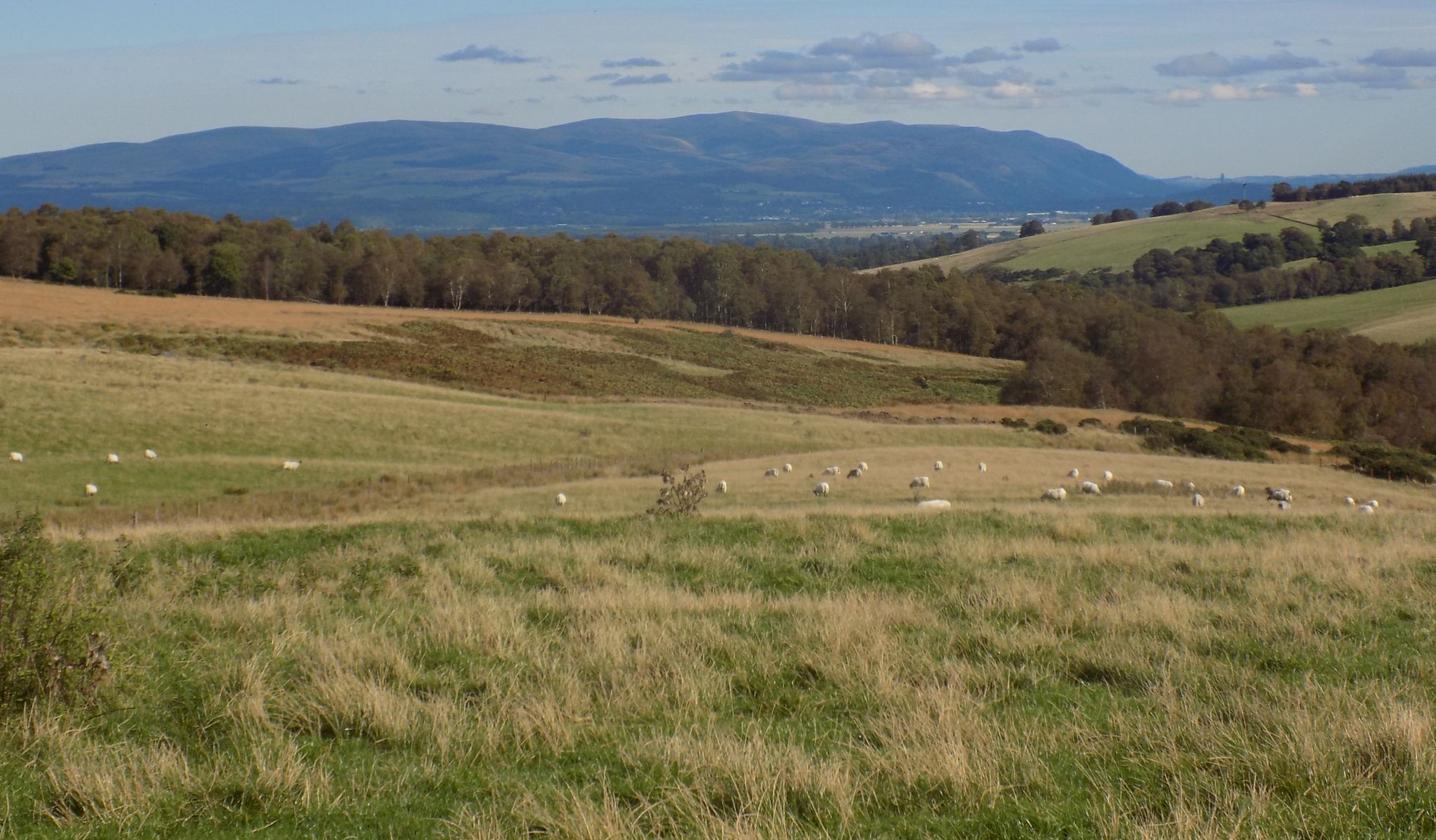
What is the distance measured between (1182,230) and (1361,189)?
4380 cm

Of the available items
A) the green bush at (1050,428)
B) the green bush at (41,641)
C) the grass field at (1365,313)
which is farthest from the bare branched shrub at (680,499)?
the grass field at (1365,313)

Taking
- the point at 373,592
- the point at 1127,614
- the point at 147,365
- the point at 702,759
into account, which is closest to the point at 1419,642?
the point at 1127,614

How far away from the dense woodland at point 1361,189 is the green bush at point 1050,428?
15624 centimetres

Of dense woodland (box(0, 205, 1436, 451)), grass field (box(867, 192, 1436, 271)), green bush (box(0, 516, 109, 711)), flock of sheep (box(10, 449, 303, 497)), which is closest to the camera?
green bush (box(0, 516, 109, 711))

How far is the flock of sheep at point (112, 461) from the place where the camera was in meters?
28.3

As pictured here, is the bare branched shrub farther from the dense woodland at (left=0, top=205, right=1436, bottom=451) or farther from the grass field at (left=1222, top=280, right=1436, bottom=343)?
the grass field at (left=1222, top=280, right=1436, bottom=343)

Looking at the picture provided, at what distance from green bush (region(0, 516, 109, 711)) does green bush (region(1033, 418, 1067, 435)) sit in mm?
46579

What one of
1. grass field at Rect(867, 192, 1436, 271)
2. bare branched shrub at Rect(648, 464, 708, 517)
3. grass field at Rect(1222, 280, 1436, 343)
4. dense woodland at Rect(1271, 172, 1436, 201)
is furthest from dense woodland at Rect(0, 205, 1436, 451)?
dense woodland at Rect(1271, 172, 1436, 201)

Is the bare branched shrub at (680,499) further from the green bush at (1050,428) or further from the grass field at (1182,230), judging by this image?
the grass field at (1182,230)

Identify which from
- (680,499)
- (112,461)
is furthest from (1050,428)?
(112,461)

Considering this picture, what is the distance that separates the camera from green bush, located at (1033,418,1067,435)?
4994 cm

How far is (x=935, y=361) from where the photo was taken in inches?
3745

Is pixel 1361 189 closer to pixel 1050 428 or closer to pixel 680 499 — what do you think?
pixel 1050 428

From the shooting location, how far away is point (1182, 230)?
540 feet
